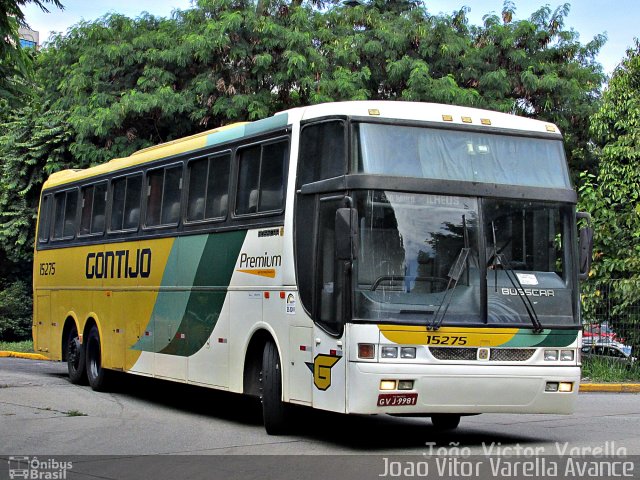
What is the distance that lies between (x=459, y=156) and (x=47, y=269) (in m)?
11.0

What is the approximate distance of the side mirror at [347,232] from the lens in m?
10.5

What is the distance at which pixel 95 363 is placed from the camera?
706 inches

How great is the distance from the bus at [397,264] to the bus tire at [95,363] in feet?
14.4

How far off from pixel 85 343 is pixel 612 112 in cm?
1194

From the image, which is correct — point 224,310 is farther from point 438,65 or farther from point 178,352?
point 438,65

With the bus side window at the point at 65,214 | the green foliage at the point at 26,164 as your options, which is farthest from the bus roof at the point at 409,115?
the green foliage at the point at 26,164

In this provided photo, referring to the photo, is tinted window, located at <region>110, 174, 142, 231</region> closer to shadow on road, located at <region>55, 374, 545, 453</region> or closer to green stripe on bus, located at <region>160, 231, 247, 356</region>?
→ green stripe on bus, located at <region>160, 231, 247, 356</region>

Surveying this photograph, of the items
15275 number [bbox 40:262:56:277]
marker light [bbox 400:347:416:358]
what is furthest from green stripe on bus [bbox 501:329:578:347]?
15275 number [bbox 40:262:56:277]

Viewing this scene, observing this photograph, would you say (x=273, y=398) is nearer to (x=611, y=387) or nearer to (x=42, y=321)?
(x=611, y=387)

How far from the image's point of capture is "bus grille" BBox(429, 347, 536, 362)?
34.8ft

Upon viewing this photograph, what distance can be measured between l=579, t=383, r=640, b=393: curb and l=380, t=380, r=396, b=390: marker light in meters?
9.45

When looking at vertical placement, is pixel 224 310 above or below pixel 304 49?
below

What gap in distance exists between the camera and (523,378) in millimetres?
10891

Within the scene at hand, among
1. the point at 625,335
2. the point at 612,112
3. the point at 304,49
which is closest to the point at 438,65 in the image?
the point at 304,49
